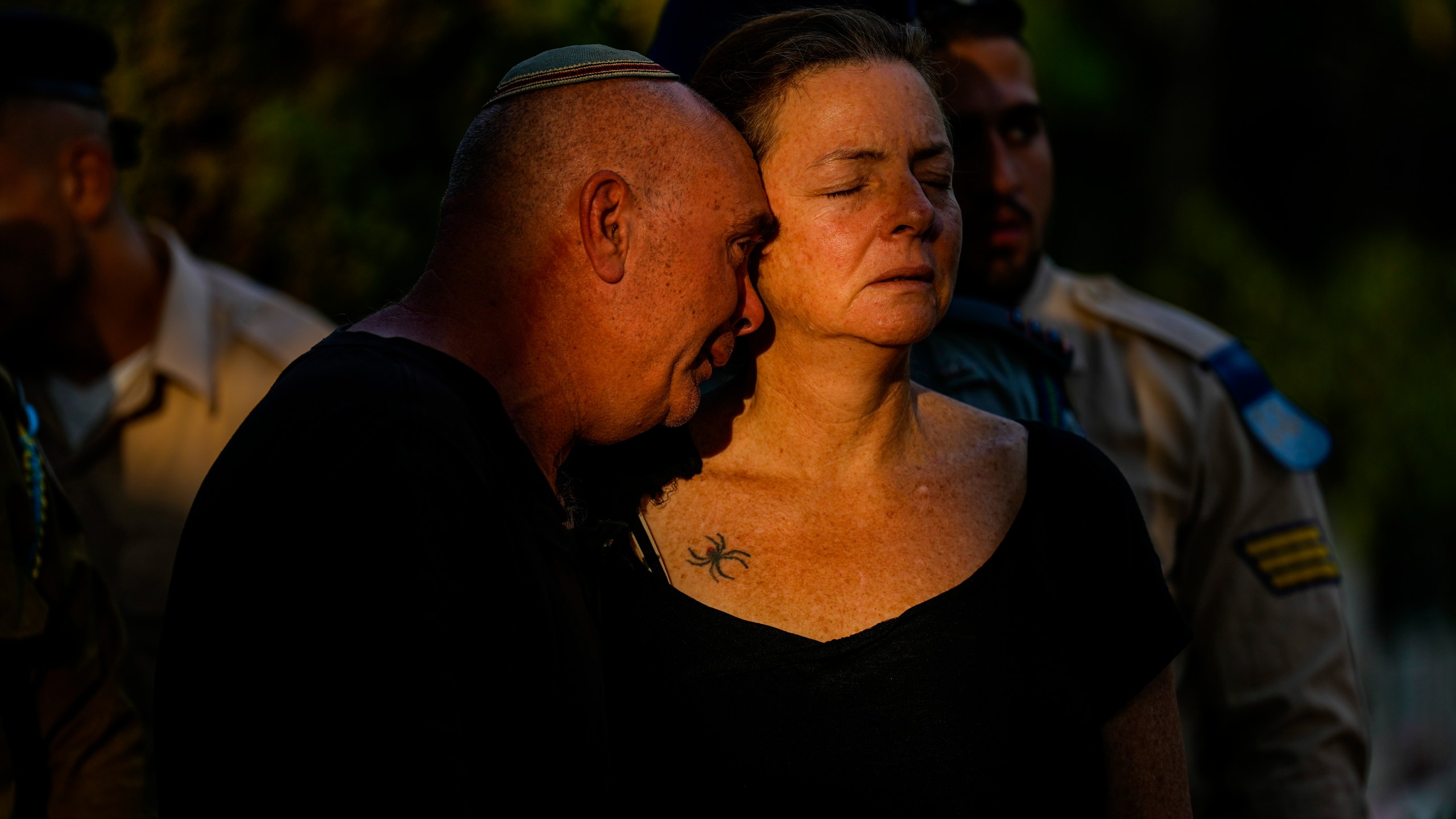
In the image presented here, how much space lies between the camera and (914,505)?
222cm

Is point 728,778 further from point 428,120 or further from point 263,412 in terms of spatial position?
point 428,120

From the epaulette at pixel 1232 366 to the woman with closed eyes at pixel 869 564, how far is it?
55.4 inches

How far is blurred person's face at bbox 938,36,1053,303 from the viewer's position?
326 centimetres

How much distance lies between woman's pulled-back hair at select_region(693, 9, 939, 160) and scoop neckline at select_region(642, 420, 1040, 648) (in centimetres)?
70

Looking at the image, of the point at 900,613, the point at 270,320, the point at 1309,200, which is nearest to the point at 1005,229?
the point at 900,613

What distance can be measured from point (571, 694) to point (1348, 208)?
21.1 feet

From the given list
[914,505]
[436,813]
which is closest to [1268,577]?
[914,505]

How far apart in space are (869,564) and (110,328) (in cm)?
268

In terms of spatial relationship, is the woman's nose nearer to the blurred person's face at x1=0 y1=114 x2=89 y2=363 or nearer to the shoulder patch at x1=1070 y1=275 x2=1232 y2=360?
the shoulder patch at x1=1070 y1=275 x2=1232 y2=360

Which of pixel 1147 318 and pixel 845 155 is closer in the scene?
pixel 845 155

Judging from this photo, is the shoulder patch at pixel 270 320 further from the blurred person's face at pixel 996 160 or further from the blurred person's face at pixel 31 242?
the blurred person's face at pixel 996 160

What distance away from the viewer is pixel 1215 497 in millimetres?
3443

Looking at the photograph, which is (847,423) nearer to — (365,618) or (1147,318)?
(365,618)

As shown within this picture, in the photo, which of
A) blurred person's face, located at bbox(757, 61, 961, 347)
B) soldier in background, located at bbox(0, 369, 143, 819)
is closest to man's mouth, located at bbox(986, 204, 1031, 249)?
blurred person's face, located at bbox(757, 61, 961, 347)
